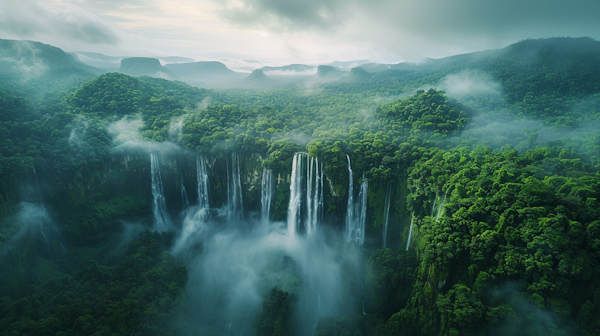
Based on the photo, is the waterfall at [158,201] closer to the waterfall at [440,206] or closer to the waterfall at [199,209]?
the waterfall at [199,209]

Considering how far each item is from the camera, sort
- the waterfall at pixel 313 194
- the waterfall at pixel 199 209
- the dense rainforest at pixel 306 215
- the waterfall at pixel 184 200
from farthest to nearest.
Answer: the waterfall at pixel 184 200, the waterfall at pixel 199 209, the waterfall at pixel 313 194, the dense rainforest at pixel 306 215

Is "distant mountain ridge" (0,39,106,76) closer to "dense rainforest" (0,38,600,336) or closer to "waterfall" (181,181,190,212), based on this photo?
"dense rainforest" (0,38,600,336)

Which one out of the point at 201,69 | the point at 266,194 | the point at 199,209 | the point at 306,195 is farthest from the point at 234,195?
the point at 201,69

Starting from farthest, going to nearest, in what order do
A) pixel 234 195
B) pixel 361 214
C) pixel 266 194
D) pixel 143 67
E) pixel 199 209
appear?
pixel 143 67 → pixel 199 209 → pixel 234 195 → pixel 266 194 → pixel 361 214

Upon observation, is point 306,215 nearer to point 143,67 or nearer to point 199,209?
point 199,209

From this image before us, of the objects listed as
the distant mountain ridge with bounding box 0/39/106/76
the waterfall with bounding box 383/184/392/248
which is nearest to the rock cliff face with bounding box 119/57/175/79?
the distant mountain ridge with bounding box 0/39/106/76

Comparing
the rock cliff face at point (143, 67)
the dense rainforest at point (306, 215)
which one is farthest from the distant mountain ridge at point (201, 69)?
the dense rainforest at point (306, 215)
